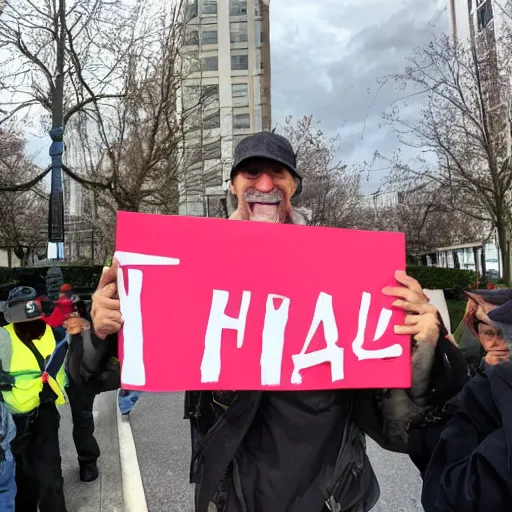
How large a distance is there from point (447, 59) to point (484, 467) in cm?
1271

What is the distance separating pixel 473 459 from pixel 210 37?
19.0m

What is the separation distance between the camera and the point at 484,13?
12.6 m

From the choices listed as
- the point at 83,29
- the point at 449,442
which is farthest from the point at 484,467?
the point at 83,29

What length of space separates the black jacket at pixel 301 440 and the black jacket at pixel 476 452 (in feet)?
0.23

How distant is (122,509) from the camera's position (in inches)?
159

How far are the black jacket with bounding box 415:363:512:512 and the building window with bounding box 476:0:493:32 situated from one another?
13.0 metres

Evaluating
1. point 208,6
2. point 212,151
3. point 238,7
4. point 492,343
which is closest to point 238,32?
point 238,7

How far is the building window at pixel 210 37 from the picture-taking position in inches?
699

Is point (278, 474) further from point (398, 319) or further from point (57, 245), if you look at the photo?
point (57, 245)

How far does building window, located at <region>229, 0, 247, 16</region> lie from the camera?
19.5 metres

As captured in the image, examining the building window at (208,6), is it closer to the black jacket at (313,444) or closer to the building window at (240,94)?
the building window at (240,94)

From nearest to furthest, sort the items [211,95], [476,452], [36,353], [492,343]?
[476,452], [492,343], [36,353], [211,95]

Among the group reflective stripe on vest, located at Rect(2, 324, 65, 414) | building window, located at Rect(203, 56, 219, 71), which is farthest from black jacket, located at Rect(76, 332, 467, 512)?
building window, located at Rect(203, 56, 219, 71)

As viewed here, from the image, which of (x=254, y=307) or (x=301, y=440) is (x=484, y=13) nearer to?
(x=254, y=307)
